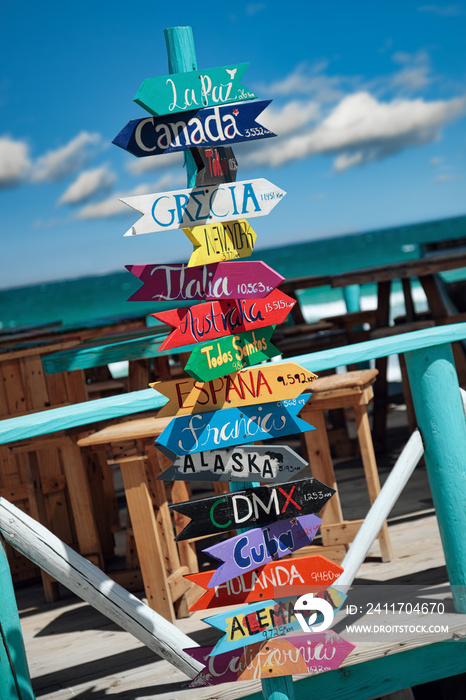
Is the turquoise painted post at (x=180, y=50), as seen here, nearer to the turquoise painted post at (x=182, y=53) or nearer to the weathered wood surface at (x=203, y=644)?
the turquoise painted post at (x=182, y=53)

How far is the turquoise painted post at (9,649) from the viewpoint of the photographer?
213 centimetres

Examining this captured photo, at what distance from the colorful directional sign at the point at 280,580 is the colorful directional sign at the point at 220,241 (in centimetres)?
88

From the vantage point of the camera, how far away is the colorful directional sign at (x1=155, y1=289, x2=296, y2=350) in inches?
77.2

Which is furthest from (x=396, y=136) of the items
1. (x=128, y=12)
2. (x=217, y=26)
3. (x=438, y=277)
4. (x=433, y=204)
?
(x=438, y=277)

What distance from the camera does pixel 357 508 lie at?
13.8ft

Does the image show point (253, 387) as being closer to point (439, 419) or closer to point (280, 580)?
point (280, 580)

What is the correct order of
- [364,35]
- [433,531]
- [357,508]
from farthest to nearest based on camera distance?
[364,35] < [357,508] < [433,531]

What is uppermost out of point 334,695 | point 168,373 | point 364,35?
point 364,35

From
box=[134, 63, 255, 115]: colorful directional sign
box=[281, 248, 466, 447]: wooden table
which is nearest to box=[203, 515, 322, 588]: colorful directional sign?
box=[134, 63, 255, 115]: colorful directional sign

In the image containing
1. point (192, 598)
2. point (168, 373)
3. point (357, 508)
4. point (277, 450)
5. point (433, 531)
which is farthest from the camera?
point (357, 508)

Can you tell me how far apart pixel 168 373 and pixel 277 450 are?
1.95 metres

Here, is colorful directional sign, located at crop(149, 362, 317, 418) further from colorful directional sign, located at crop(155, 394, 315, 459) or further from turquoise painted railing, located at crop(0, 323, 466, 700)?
turquoise painted railing, located at crop(0, 323, 466, 700)

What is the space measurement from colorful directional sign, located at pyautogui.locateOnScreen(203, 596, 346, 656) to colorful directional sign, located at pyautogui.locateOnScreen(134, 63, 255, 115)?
1.40 meters

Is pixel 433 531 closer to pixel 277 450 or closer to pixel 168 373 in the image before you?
pixel 168 373
